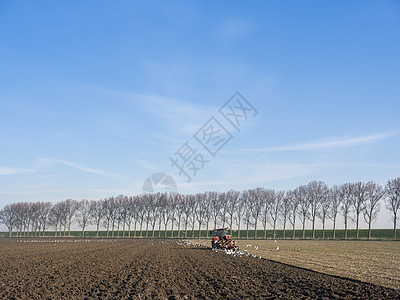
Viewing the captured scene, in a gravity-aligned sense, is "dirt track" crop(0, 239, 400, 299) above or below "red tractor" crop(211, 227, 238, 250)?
above

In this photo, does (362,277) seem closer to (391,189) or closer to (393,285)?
(393,285)

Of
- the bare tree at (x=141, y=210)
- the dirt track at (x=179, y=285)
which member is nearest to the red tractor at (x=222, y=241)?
the dirt track at (x=179, y=285)

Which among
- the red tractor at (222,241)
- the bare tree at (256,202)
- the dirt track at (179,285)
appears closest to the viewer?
the dirt track at (179,285)

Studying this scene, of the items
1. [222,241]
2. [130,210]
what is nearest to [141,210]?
→ [130,210]

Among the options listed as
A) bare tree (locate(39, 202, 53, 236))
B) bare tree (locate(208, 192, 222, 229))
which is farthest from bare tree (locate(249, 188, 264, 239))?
bare tree (locate(39, 202, 53, 236))

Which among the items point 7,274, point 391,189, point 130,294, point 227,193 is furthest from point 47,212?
point 130,294

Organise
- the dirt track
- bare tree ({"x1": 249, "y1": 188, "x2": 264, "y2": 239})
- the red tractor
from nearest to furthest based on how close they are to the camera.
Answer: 1. the dirt track
2. the red tractor
3. bare tree ({"x1": 249, "y1": 188, "x2": 264, "y2": 239})

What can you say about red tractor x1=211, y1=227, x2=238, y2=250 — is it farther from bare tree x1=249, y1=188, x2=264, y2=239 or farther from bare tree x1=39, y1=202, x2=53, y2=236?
bare tree x1=39, y1=202, x2=53, y2=236

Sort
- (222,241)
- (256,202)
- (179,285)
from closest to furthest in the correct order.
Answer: (179,285)
(222,241)
(256,202)

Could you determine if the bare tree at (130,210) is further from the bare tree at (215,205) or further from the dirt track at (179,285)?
the dirt track at (179,285)

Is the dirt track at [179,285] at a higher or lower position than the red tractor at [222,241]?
higher

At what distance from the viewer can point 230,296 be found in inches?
554

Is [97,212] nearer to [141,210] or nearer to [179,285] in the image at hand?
[141,210]

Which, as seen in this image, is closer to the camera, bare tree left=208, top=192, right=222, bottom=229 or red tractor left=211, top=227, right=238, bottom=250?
red tractor left=211, top=227, right=238, bottom=250
